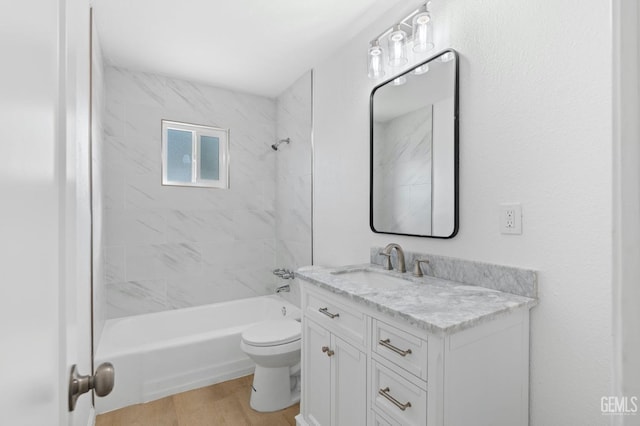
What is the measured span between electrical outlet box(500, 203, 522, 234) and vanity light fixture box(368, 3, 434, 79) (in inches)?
34.1

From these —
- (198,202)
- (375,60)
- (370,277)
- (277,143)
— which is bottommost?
(370,277)

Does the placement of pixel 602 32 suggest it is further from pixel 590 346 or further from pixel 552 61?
pixel 590 346

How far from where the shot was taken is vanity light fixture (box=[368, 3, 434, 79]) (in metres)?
1.62

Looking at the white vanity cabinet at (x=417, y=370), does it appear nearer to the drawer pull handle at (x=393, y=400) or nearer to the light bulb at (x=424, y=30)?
the drawer pull handle at (x=393, y=400)

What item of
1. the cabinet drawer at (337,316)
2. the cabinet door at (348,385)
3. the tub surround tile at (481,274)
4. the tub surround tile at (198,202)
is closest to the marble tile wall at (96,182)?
the tub surround tile at (198,202)

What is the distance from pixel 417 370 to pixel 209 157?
281cm

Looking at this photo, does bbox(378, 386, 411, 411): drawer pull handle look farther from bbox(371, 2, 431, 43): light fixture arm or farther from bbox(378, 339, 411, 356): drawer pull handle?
bbox(371, 2, 431, 43): light fixture arm

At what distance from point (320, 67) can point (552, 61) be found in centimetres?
181

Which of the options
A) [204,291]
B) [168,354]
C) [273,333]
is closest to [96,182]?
[168,354]

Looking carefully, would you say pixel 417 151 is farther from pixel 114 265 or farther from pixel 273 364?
pixel 114 265

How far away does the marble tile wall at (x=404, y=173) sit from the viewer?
1.70 m

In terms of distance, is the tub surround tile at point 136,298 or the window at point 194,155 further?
the window at point 194,155

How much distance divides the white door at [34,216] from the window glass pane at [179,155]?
8.83 feet

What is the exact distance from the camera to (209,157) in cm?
322
